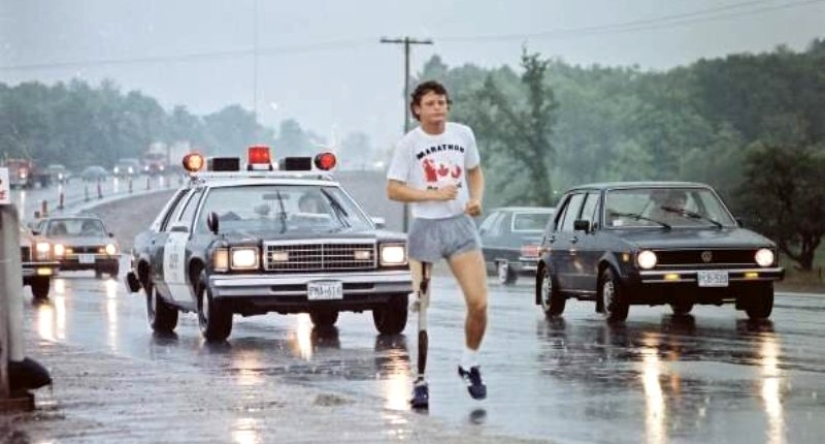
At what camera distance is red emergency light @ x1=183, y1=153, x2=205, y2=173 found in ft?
65.4

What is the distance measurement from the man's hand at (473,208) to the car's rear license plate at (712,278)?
28.6ft

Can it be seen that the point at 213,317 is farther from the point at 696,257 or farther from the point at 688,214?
the point at 688,214

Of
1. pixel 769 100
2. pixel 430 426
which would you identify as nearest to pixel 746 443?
pixel 430 426

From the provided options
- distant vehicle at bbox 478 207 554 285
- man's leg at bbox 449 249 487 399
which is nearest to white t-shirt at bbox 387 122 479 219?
man's leg at bbox 449 249 487 399

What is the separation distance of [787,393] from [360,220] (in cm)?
809

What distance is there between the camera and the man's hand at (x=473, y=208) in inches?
430

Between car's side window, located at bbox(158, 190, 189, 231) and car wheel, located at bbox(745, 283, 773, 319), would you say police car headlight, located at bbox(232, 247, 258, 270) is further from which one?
car wheel, located at bbox(745, 283, 773, 319)

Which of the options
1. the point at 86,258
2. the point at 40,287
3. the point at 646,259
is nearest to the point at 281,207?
the point at 646,259

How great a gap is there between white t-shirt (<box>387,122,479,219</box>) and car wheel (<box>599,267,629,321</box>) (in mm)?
8739

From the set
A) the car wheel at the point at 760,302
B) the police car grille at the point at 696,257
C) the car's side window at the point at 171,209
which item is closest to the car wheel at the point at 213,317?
the car's side window at the point at 171,209

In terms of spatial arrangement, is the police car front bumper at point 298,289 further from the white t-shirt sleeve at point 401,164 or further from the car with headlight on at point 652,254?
the white t-shirt sleeve at point 401,164

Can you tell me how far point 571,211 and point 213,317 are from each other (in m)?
5.77

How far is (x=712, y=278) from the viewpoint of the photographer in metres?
19.4

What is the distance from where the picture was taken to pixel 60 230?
43938 millimetres
